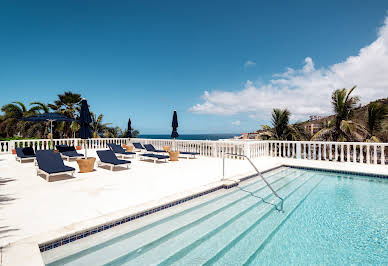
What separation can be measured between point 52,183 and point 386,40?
698 inches

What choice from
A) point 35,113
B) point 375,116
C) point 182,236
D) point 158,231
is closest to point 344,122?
point 375,116

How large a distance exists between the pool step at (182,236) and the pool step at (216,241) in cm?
10

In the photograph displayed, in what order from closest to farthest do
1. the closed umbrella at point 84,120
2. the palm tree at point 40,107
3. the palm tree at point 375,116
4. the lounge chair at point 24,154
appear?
the closed umbrella at point 84,120 < the lounge chair at point 24,154 < the palm tree at point 375,116 < the palm tree at point 40,107

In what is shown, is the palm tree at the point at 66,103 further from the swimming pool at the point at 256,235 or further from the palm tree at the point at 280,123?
the swimming pool at the point at 256,235

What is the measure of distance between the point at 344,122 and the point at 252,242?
1152cm

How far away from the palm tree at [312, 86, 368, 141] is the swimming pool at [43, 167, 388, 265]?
742 cm

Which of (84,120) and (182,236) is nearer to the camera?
(182,236)

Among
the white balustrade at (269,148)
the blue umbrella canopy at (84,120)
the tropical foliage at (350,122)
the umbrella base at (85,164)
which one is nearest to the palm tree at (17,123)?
the white balustrade at (269,148)

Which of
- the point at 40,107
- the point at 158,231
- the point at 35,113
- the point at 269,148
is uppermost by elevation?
the point at 40,107

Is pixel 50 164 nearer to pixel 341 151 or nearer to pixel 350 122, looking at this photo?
pixel 341 151

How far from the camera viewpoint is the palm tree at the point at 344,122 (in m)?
11.4

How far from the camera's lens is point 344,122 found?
11.3m

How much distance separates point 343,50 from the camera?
17.0 m

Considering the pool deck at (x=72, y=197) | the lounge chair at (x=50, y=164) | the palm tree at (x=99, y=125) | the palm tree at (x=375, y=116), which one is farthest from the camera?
the palm tree at (x=99, y=125)
